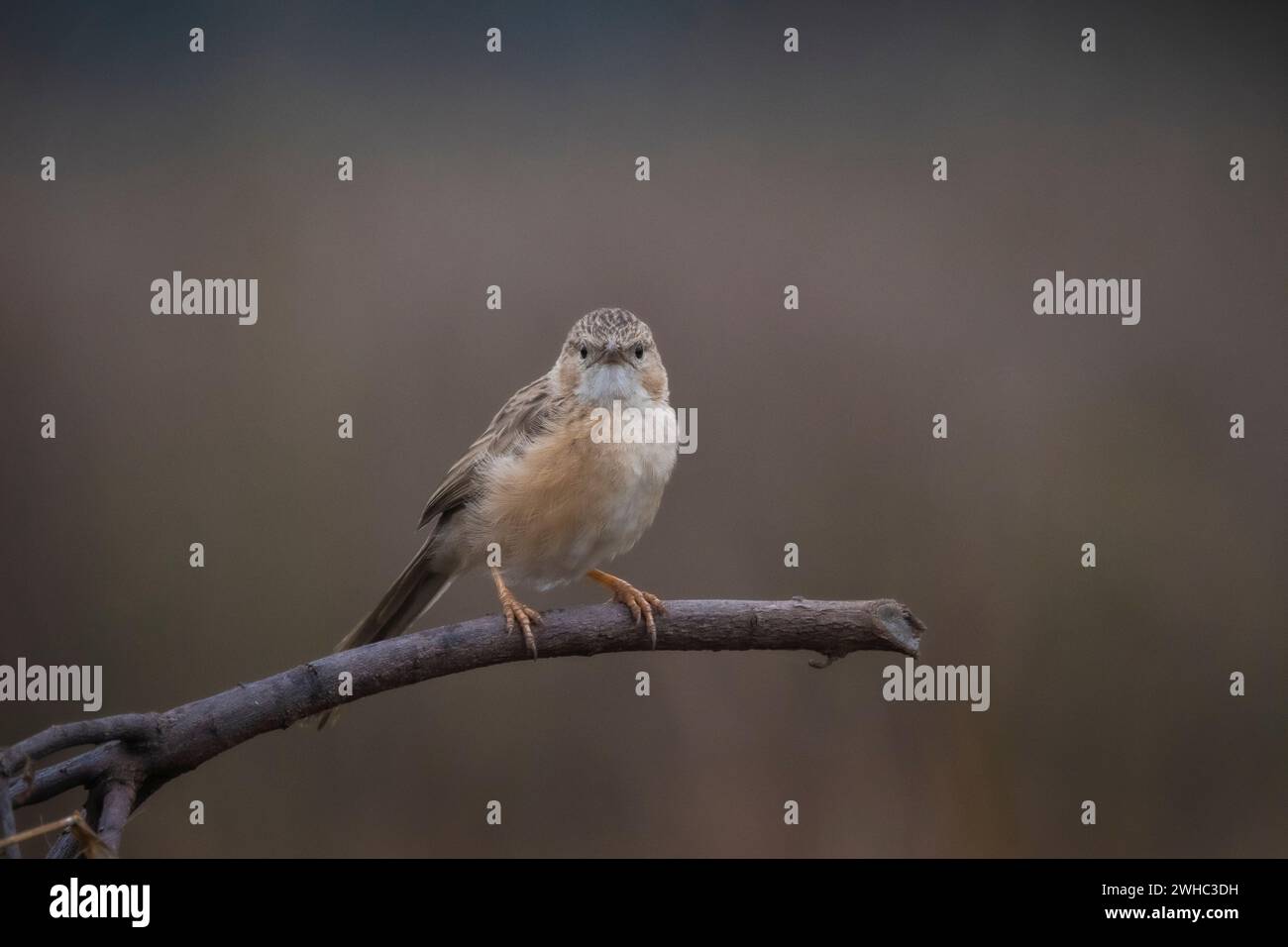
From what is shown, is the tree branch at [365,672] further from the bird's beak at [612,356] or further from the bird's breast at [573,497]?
the bird's beak at [612,356]

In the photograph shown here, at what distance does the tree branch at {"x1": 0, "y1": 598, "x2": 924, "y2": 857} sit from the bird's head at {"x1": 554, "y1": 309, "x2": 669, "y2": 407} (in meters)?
0.71

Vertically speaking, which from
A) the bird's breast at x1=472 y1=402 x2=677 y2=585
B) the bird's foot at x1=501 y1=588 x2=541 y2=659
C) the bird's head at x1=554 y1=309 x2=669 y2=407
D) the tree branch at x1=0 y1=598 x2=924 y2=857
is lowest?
the tree branch at x1=0 y1=598 x2=924 y2=857

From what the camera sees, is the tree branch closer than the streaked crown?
Yes

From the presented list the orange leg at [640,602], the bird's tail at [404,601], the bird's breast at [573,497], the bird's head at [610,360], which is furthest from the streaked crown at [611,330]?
the bird's tail at [404,601]

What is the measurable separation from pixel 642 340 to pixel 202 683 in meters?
2.34

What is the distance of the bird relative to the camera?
329cm

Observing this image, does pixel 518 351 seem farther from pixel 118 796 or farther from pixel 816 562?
pixel 118 796

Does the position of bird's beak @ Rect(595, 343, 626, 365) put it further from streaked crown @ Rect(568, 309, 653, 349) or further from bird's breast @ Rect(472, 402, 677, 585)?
bird's breast @ Rect(472, 402, 677, 585)

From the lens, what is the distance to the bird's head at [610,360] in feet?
11.1

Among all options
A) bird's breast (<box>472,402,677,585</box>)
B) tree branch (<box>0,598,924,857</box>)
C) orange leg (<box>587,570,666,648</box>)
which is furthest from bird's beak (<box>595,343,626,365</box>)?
tree branch (<box>0,598,924,857</box>)

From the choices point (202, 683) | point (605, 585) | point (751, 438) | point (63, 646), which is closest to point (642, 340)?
point (605, 585)

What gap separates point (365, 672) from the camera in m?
2.56

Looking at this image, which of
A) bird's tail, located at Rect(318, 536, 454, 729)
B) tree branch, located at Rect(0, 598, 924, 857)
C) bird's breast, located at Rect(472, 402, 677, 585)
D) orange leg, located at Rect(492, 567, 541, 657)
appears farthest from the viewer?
bird's tail, located at Rect(318, 536, 454, 729)

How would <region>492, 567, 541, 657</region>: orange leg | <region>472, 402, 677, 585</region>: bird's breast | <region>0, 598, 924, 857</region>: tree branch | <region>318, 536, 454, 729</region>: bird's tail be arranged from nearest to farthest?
A: <region>0, 598, 924, 857</region>: tree branch, <region>492, 567, 541, 657</region>: orange leg, <region>472, 402, 677, 585</region>: bird's breast, <region>318, 536, 454, 729</region>: bird's tail
